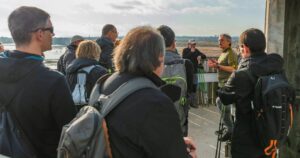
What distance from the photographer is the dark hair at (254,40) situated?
11.9 feet

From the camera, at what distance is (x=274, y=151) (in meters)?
3.76

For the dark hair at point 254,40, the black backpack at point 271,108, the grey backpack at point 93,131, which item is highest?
the dark hair at point 254,40

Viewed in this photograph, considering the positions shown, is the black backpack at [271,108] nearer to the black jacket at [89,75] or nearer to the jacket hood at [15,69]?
the black jacket at [89,75]

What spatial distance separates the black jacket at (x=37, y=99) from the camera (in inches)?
94.7

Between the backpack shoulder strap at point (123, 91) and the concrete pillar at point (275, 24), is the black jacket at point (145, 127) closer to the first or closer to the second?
the backpack shoulder strap at point (123, 91)

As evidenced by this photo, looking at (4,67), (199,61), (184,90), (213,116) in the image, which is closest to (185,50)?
(199,61)

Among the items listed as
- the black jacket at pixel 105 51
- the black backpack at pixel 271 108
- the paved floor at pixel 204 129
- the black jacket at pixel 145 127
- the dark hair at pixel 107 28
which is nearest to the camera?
the black jacket at pixel 145 127

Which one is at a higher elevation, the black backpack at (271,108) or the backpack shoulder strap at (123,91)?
the backpack shoulder strap at (123,91)

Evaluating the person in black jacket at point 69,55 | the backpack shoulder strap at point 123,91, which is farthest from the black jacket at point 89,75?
the backpack shoulder strap at point 123,91

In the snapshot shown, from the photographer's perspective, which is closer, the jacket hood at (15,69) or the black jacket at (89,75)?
the jacket hood at (15,69)

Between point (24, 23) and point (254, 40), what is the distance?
2.15 metres

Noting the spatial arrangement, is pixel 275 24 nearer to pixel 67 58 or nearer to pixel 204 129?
pixel 67 58

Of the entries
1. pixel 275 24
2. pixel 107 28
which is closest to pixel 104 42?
pixel 107 28

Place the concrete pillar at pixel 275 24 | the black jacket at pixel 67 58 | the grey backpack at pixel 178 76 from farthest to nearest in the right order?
the black jacket at pixel 67 58 → the concrete pillar at pixel 275 24 → the grey backpack at pixel 178 76
